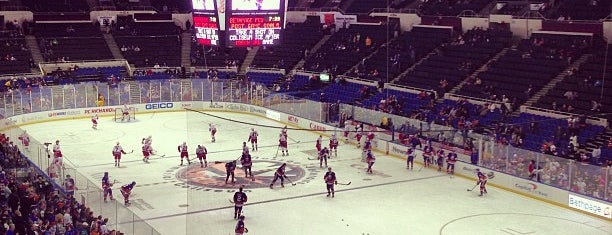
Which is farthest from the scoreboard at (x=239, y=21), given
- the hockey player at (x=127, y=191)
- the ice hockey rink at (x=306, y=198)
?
the hockey player at (x=127, y=191)

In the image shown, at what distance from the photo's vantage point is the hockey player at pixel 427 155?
1211 inches

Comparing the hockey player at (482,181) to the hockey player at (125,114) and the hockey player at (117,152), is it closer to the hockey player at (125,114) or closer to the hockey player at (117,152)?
the hockey player at (117,152)

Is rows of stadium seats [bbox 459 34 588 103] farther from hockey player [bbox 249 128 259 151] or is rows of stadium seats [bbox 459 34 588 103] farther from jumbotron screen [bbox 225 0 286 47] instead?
jumbotron screen [bbox 225 0 286 47]

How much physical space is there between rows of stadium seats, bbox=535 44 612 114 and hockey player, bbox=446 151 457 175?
20.7ft

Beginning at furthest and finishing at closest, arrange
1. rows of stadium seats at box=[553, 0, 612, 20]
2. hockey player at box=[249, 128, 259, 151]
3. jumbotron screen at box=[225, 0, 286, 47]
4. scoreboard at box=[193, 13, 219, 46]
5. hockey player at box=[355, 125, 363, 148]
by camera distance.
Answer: rows of stadium seats at box=[553, 0, 612, 20] < hockey player at box=[355, 125, 363, 148] < hockey player at box=[249, 128, 259, 151] < scoreboard at box=[193, 13, 219, 46] < jumbotron screen at box=[225, 0, 286, 47]

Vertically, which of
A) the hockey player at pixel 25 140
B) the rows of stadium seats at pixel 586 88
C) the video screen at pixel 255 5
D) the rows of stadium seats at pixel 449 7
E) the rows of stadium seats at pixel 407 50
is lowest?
the hockey player at pixel 25 140

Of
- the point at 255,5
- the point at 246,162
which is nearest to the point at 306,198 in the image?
the point at 246,162

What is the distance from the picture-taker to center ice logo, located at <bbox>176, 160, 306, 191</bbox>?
27.8m

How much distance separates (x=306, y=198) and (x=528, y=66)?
16.9m

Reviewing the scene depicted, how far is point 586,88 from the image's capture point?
32.6 metres

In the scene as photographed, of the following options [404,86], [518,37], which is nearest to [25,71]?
[404,86]

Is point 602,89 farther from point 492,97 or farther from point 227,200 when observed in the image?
point 227,200

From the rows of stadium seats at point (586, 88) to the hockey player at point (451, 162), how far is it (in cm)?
631

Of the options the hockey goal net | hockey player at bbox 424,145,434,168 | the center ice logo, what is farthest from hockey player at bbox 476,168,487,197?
the hockey goal net
